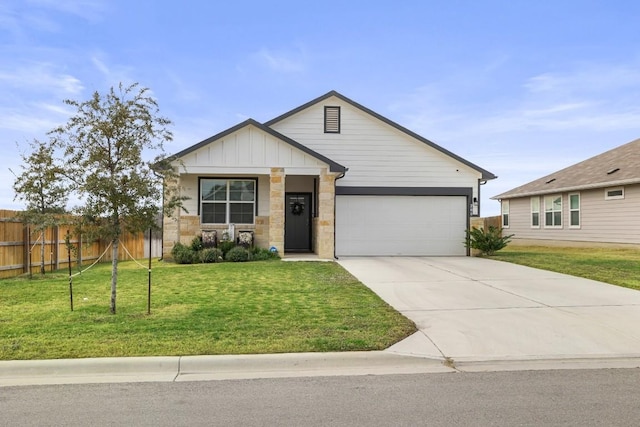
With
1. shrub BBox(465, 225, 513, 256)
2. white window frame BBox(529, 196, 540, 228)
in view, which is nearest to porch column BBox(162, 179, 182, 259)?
shrub BBox(465, 225, 513, 256)

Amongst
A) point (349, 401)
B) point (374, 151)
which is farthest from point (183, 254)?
point (349, 401)

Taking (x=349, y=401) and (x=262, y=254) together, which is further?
(x=262, y=254)

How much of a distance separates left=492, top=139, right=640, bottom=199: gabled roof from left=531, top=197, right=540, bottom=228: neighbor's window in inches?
23.2

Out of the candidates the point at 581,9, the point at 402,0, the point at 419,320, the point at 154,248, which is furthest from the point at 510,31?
the point at 154,248

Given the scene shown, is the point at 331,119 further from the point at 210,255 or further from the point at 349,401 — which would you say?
the point at 349,401

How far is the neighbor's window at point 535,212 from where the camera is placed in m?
27.2

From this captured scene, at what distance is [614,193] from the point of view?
21.8m

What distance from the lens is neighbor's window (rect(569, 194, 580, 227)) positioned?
24.1 meters

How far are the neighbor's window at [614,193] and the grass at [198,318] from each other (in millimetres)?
15964

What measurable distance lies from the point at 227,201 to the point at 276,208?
2138mm

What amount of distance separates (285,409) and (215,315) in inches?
138

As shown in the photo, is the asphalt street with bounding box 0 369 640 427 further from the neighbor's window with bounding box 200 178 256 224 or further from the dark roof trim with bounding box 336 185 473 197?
the dark roof trim with bounding box 336 185 473 197

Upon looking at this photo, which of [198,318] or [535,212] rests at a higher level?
[535,212]

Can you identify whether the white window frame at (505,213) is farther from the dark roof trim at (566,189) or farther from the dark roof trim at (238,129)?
the dark roof trim at (238,129)
